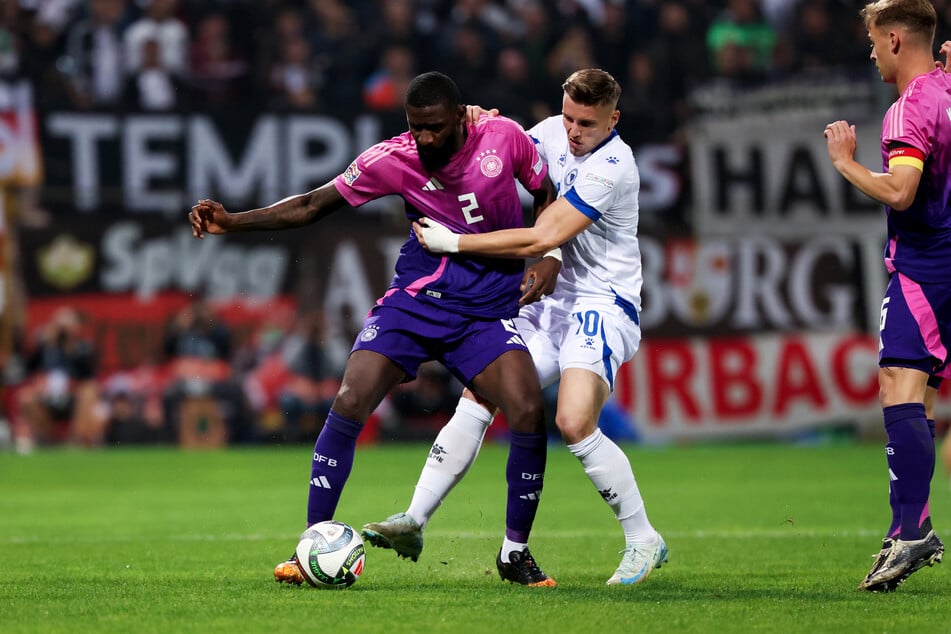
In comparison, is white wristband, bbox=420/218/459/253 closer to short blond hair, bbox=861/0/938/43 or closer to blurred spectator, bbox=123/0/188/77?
short blond hair, bbox=861/0/938/43

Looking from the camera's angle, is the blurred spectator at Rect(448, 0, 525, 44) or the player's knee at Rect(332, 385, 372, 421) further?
the blurred spectator at Rect(448, 0, 525, 44)

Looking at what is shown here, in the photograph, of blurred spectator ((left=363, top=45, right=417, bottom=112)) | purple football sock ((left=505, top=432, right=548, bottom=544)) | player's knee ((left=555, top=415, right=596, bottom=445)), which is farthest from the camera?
blurred spectator ((left=363, top=45, right=417, bottom=112))

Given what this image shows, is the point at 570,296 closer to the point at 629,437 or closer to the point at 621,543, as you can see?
the point at 621,543

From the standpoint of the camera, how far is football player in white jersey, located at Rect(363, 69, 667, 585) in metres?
6.73

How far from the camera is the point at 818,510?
10453mm

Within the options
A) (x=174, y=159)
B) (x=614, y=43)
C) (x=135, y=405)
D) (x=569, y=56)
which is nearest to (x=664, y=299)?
(x=569, y=56)

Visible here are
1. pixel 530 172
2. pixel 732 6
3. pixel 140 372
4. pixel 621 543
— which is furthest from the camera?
pixel 732 6

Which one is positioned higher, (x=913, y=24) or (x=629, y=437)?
(x=913, y=24)

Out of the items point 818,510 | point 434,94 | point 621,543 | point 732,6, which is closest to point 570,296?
point 434,94

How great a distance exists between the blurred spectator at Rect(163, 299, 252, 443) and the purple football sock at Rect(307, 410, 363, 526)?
32.9 feet

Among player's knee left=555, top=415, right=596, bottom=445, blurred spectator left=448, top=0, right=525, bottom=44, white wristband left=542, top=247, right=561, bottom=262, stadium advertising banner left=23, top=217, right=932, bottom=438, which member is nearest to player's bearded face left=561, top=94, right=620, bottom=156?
white wristband left=542, top=247, right=561, bottom=262

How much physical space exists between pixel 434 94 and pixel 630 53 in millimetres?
12301

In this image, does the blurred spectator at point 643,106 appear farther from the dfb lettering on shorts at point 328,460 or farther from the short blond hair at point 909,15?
the dfb lettering on shorts at point 328,460

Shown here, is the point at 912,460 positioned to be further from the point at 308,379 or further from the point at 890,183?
the point at 308,379
